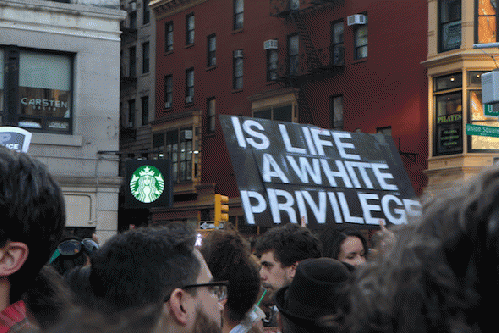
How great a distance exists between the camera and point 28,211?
6.88 feet

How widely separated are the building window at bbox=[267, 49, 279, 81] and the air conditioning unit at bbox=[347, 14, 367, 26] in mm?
4971

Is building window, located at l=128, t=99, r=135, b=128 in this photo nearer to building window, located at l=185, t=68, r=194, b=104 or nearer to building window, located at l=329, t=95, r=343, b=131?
building window, located at l=185, t=68, r=194, b=104

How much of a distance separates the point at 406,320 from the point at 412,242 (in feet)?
0.39

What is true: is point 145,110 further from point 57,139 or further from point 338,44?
point 57,139

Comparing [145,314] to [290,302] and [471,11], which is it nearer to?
[290,302]

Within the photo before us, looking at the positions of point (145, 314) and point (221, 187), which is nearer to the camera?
point (145, 314)

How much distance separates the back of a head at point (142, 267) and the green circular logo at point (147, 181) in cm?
1574

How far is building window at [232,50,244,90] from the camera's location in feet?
116

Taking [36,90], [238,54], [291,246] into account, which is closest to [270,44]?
[238,54]

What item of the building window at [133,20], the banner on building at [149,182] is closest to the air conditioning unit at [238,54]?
the building window at [133,20]

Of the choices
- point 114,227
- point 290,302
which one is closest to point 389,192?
point 290,302

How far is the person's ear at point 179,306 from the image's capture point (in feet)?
8.35

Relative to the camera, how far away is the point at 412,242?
1098 millimetres

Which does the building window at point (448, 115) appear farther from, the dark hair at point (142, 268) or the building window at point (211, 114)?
the dark hair at point (142, 268)
